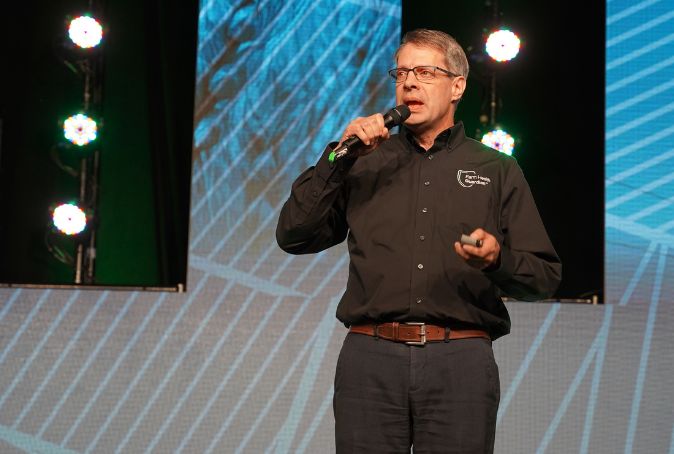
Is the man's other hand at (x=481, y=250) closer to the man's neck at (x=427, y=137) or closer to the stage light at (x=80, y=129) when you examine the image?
the man's neck at (x=427, y=137)

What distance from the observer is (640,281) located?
3887 mm

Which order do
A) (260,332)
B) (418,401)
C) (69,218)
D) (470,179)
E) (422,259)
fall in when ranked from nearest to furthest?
1. (418,401)
2. (422,259)
3. (470,179)
4. (260,332)
5. (69,218)

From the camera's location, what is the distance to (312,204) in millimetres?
2152

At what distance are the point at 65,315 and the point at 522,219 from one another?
88.4 inches

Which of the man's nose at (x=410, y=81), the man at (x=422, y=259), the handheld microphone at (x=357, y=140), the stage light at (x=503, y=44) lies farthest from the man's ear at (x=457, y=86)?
the stage light at (x=503, y=44)

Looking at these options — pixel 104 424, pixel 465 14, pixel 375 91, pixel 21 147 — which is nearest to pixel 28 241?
pixel 21 147

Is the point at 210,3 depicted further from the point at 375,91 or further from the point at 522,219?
the point at 522,219

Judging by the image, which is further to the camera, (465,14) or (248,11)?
(465,14)

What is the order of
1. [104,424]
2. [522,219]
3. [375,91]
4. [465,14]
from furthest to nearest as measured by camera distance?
[465,14] → [375,91] → [104,424] → [522,219]

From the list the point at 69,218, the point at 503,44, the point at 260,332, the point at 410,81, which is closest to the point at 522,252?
the point at 410,81

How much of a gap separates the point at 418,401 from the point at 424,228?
417 mm

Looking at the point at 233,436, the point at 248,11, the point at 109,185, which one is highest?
the point at 248,11

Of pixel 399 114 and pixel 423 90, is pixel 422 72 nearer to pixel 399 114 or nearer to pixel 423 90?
pixel 423 90

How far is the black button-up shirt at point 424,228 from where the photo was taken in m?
2.09
